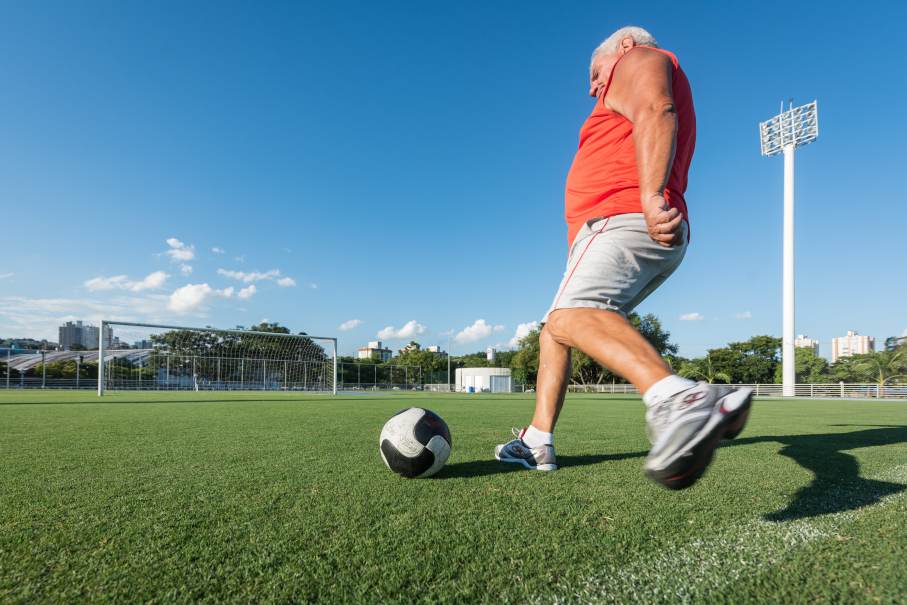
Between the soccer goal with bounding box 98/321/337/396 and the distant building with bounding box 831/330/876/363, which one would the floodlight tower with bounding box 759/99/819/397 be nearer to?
the soccer goal with bounding box 98/321/337/396

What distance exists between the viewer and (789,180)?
102 ft

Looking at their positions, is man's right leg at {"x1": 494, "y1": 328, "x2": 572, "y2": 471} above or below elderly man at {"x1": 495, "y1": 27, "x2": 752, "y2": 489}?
below

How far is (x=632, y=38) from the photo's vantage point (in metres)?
2.22

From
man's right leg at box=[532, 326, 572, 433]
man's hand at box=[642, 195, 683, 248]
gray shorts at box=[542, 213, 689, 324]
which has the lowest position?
man's right leg at box=[532, 326, 572, 433]

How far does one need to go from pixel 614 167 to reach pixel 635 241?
1.49 ft

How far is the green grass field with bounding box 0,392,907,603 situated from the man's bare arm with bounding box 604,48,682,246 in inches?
42.3

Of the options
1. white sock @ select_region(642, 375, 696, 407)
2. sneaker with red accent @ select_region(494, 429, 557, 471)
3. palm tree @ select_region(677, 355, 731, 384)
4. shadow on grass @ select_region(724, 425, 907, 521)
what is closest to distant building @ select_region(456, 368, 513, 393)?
palm tree @ select_region(677, 355, 731, 384)

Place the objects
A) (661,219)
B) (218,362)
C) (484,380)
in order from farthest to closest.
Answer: (484,380) < (218,362) < (661,219)

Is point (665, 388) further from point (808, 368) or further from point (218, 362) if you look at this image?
point (808, 368)

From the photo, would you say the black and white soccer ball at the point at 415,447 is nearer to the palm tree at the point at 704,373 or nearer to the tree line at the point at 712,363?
the tree line at the point at 712,363

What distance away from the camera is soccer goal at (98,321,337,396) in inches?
853

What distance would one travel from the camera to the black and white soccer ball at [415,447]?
2299 mm

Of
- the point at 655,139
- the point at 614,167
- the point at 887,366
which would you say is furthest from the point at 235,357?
the point at 887,366

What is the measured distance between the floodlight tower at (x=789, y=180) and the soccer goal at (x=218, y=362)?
29242 mm
